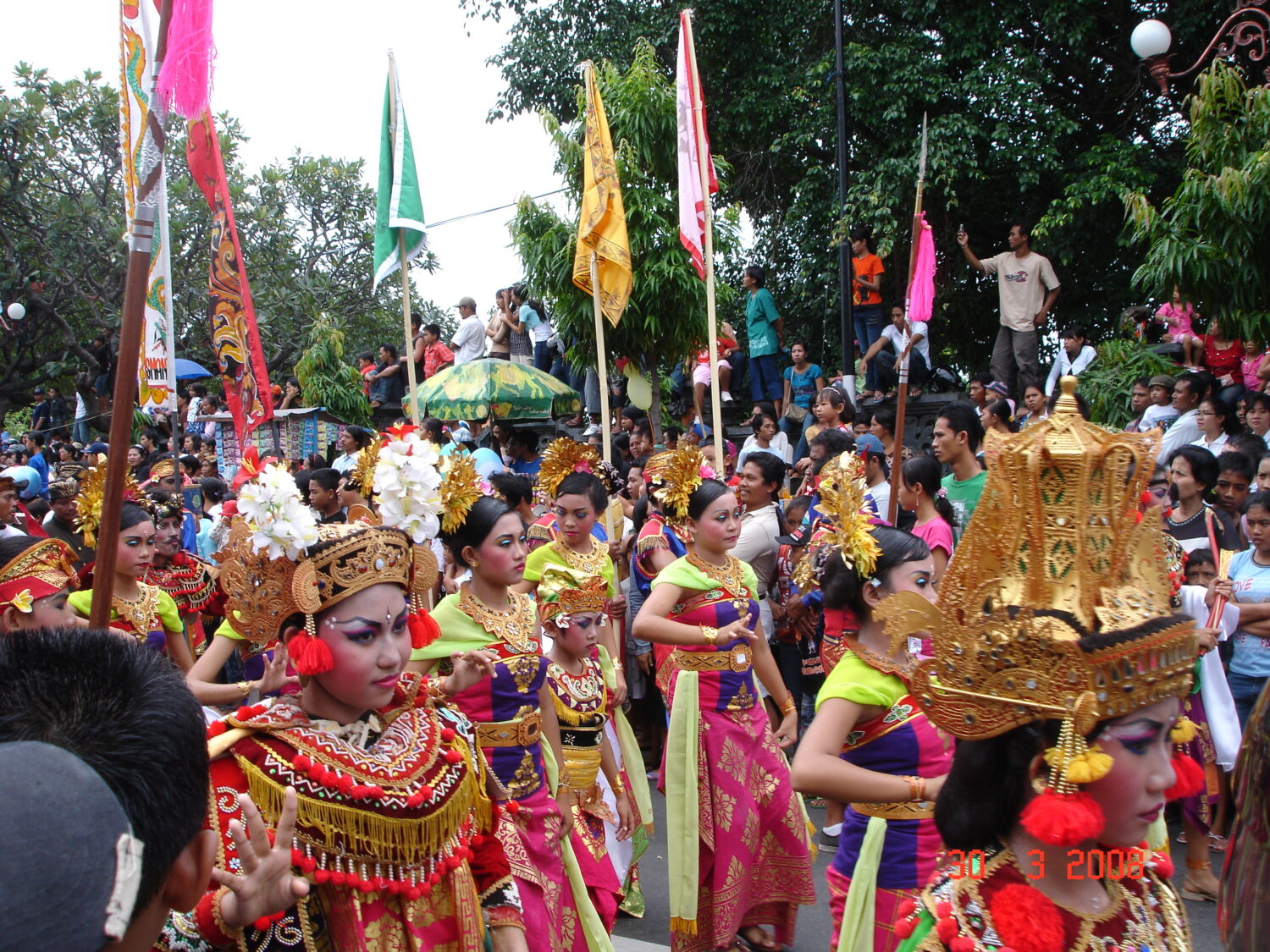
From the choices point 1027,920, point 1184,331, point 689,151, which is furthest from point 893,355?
point 1027,920

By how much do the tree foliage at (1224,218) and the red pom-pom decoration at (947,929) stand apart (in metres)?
6.67

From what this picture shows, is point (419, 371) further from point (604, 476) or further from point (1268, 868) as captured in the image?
point (1268, 868)

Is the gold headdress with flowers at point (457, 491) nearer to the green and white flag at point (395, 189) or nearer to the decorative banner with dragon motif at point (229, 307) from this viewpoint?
the green and white flag at point (395, 189)

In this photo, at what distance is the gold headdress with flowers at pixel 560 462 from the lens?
6598 millimetres

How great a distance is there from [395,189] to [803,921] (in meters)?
4.02

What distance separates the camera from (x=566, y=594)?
4469 millimetres

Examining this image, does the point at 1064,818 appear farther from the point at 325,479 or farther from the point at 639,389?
the point at 639,389

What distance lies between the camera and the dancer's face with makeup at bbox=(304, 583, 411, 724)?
2.64m

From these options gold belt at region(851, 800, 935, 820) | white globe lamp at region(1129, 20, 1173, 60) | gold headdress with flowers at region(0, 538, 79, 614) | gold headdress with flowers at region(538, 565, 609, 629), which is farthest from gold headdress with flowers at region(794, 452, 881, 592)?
white globe lamp at region(1129, 20, 1173, 60)

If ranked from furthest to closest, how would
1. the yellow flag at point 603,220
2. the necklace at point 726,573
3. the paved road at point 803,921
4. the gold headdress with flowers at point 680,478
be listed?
the yellow flag at point 603,220 → the gold headdress with flowers at point 680,478 → the necklace at point 726,573 → the paved road at point 803,921

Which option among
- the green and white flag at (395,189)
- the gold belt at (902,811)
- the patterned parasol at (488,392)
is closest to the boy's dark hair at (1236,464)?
the gold belt at (902,811)

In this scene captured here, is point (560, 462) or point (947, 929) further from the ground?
point (560, 462)

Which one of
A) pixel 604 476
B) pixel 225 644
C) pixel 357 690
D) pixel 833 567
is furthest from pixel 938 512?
pixel 357 690
